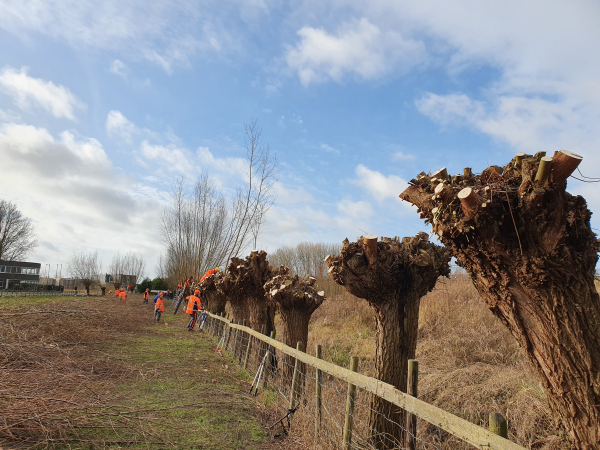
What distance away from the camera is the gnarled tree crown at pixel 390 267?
15.9 ft

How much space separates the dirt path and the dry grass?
3.16 m

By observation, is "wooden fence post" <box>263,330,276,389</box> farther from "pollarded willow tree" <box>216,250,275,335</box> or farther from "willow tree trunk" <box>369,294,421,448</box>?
"willow tree trunk" <box>369,294,421,448</box>

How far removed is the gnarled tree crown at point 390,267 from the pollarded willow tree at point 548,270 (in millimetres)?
2161

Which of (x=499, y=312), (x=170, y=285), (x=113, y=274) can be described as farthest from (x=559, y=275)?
(x=113, y=274)

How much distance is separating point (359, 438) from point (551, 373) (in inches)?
96.9

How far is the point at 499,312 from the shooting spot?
2.74 meters

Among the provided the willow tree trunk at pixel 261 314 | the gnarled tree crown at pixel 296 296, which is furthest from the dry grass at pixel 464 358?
the gnarled tree crown at pixel 296 296

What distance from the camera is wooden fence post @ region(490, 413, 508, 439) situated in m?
2.40

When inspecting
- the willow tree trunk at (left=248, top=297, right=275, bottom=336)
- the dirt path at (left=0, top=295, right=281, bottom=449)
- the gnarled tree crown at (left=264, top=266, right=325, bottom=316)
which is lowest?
the dirt path at (left=0, top=295, right=281, bottom=449)

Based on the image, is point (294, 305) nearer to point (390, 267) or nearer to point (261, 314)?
point (261, 314)

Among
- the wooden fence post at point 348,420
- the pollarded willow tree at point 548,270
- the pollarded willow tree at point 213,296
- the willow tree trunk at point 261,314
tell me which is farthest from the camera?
the pollarded willow tree at point 213,296

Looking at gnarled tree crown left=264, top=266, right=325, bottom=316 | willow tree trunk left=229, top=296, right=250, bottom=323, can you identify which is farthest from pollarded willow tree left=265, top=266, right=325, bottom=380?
willow tree trunk left=229, top=296, right=250, bottom=323

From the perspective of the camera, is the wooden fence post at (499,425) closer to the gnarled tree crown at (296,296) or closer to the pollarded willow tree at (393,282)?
the pollarded willow tree at (393,282)

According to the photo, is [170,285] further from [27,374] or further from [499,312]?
[499,312]
